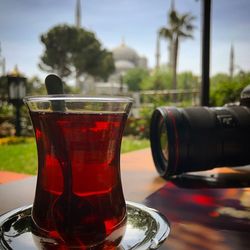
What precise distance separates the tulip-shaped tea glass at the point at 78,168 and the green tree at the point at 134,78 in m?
27.6

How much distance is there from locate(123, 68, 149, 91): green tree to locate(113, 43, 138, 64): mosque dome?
234 cm

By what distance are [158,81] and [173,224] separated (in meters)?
24.7

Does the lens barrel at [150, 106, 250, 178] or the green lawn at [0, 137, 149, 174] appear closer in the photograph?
the lens barrel at [150, 106, 250, 178]

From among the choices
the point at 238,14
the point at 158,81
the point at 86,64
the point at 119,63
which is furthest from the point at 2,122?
the point at 119,63

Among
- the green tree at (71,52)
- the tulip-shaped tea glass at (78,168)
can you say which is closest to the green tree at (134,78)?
the green tree at (71,52)

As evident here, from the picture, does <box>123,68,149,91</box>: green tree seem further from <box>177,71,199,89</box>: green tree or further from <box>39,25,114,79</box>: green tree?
<box>39,25,114,79</box>: green tree

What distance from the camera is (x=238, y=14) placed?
147 centimetres

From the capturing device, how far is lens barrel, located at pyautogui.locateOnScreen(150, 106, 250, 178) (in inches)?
24.0

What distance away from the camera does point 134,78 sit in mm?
28531

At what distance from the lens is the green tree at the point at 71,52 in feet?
55.7

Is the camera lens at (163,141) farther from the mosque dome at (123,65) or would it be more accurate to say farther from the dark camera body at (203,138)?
the mosque dome at (123,65)

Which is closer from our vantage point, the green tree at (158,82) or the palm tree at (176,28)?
the palm tree at (176,28)

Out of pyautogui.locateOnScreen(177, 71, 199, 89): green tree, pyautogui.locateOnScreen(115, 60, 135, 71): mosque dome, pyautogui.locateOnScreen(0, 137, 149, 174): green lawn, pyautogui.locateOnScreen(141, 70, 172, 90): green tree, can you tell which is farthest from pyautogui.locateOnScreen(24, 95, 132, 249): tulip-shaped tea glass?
pyautogui.locateOnScreen(115, 60, 135, 71): mosque dome

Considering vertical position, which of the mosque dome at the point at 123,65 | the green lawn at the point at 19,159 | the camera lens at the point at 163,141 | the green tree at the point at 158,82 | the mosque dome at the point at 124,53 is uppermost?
the mosque dome at the point at 124,53
